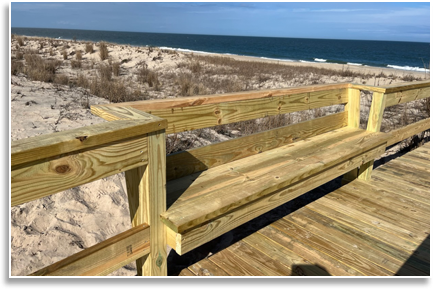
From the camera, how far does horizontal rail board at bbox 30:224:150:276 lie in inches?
67.5

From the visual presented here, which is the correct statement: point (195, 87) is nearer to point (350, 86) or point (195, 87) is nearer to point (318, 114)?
point (318, 114)

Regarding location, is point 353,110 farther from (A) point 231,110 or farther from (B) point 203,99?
(B) point 203,99

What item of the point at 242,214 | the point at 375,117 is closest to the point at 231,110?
the point at 242,214

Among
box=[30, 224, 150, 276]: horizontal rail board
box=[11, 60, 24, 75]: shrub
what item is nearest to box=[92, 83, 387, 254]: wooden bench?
box=[30, 224, 150, 276]: horizontal rail board

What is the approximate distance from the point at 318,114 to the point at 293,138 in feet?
13.3

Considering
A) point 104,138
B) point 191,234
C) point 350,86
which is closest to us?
point 104,138

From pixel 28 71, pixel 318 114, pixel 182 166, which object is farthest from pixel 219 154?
pixel 28 71

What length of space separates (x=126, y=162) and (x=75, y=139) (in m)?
0.32

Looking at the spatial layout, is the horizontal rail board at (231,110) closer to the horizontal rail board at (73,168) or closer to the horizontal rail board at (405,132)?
the horizontal rail board at (73,168)

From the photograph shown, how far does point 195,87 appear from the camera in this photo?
31.7ft

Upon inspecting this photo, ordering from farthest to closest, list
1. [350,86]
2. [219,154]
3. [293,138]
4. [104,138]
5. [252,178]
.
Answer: [350,86]
[293,138]
[219,154]
[252,178]
[104,138]

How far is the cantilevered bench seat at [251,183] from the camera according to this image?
2051 millimetres

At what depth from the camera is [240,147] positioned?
3086mm
